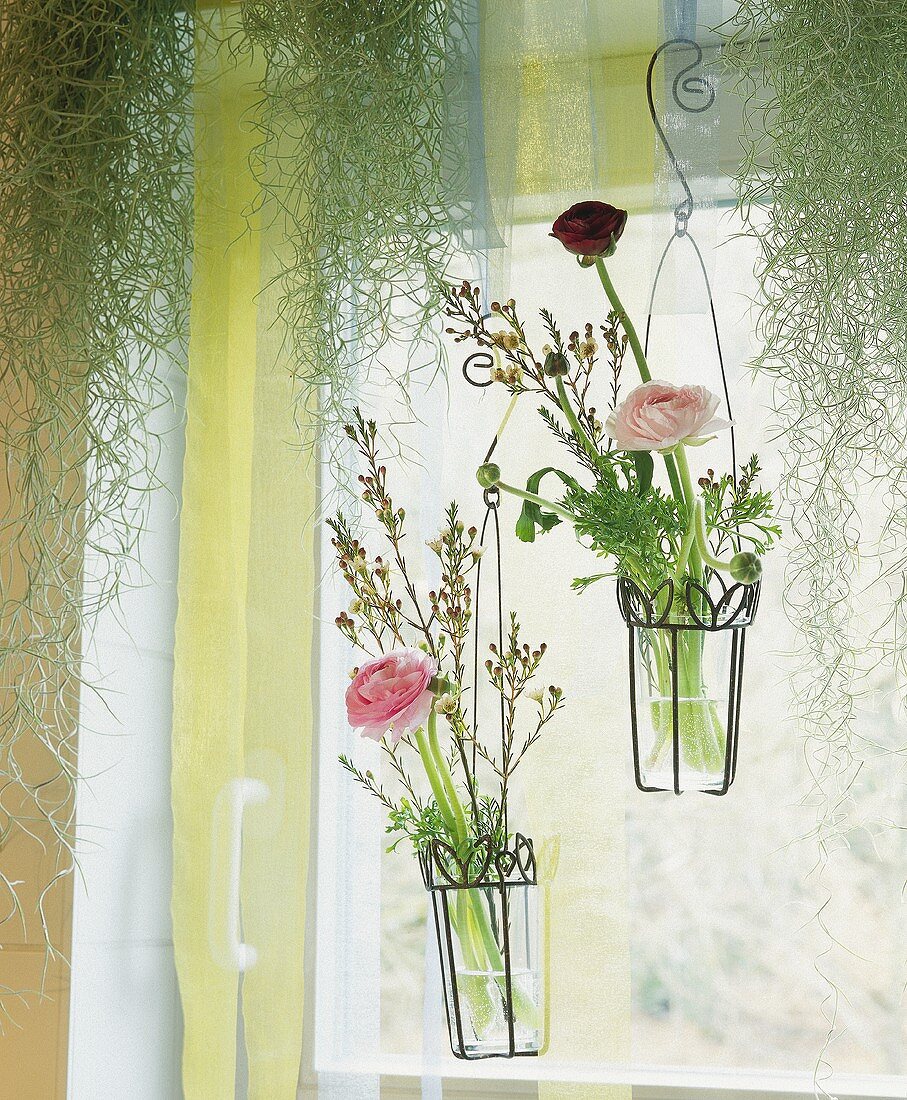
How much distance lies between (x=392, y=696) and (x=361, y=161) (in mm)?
534

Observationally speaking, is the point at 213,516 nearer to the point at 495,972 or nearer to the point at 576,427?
the point at 576,427

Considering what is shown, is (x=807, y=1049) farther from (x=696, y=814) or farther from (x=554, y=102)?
(x=554, y=102)

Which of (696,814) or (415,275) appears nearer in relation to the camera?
(415,275)

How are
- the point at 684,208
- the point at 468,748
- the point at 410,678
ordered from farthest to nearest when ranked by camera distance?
the point at 468,748
the point at 684,208
the point at 410,678

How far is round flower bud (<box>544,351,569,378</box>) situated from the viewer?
0.99 m

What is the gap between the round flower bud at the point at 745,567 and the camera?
90 centimetres

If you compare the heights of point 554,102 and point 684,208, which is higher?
point 554,102

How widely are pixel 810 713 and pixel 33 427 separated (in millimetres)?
824

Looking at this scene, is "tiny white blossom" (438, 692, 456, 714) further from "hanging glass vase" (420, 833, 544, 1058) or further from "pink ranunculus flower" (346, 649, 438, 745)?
"hanging glass vase" (420, 833, 544, 1058)

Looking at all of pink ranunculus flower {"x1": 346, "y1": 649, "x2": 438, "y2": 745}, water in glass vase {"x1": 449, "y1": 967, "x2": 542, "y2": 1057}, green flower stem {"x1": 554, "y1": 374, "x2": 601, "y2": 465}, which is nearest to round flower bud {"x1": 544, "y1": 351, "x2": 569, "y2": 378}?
green flower stem {"x1": 554, "y1": 374, "x2": 601, "y2": 465}

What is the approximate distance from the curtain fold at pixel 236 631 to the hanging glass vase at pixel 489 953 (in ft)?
0.86

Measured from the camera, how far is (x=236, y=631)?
128 cm

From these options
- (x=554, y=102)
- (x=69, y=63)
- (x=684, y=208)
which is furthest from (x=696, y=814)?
(x=69, y=63)

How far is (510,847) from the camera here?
115 centimetres
